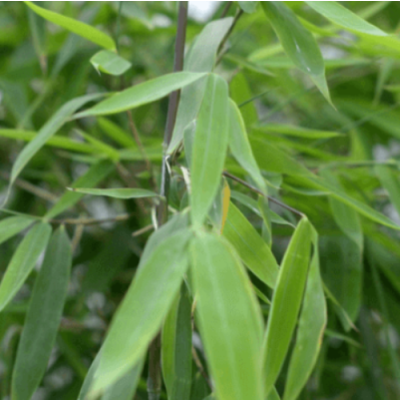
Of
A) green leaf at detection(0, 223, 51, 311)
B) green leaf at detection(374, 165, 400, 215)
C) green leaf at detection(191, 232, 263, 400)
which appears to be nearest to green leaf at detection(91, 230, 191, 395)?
green leaf at detection(191, 232, 263, 400)

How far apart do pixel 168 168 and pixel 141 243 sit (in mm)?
288

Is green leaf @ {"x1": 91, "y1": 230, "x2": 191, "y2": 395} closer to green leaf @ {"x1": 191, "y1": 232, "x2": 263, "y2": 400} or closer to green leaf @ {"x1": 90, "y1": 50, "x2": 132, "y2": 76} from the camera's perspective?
green leaf @ {"x1": 191, "y1": 232, "x2": 263, "y2": 400}

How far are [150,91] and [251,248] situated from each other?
100 millimetres

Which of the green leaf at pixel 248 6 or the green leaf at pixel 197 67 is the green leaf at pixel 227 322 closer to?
the green leaf at pixel 197 67

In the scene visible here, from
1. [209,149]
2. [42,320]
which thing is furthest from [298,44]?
[42,320]

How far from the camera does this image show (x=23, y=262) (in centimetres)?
30

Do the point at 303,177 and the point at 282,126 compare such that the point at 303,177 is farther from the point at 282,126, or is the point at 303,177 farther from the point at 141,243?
the point at 141,243

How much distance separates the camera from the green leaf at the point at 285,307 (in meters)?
0.22

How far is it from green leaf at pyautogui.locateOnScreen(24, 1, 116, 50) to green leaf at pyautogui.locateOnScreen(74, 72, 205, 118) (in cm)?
8

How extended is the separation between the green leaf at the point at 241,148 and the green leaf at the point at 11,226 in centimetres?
17

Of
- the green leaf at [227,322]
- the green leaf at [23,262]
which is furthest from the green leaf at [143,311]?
the green leaf at [23,262]

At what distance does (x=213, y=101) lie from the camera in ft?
0.71

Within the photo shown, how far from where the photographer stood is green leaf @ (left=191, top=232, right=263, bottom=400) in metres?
0.15

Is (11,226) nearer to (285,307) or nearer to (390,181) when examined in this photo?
(285,307)
